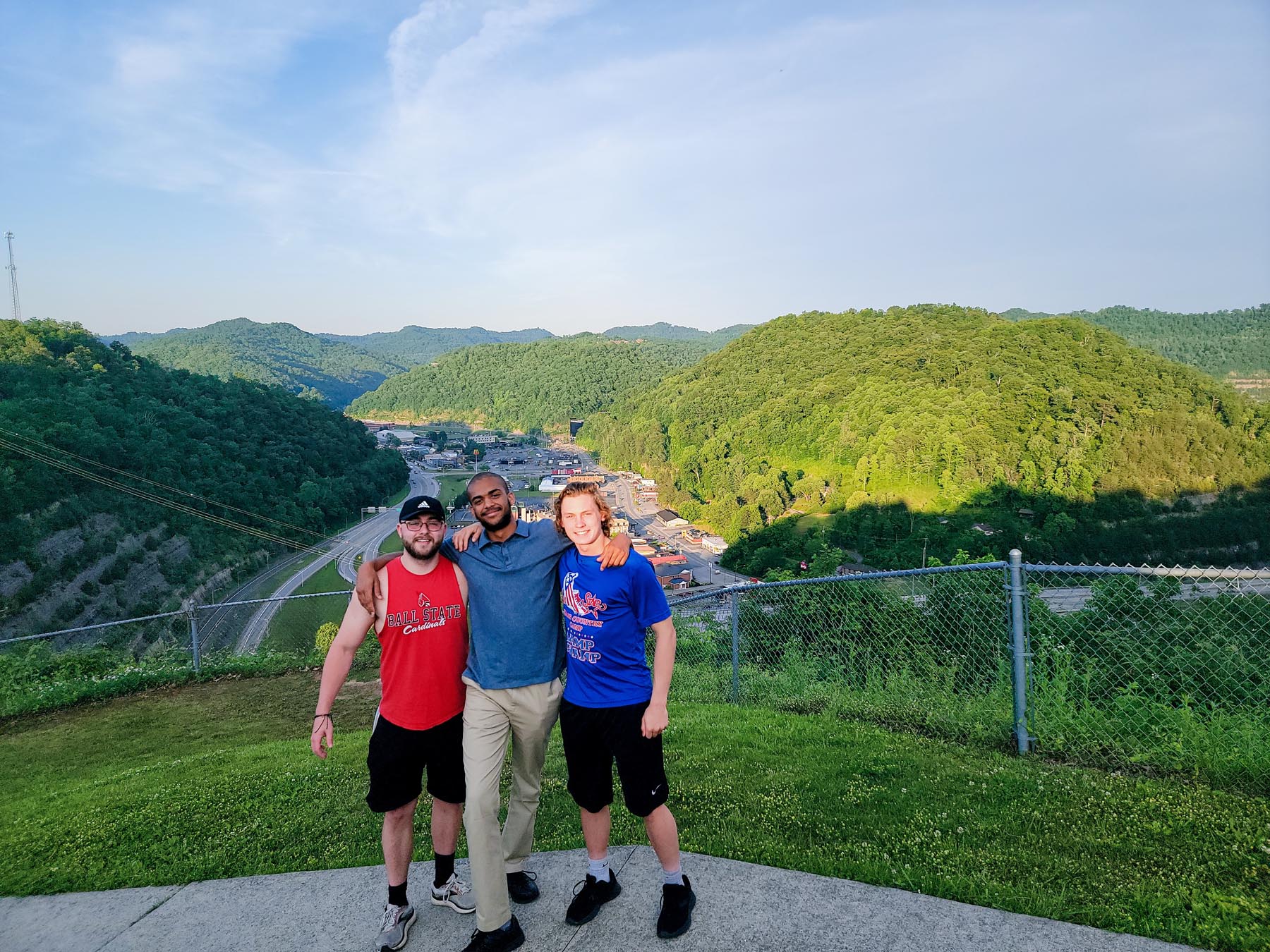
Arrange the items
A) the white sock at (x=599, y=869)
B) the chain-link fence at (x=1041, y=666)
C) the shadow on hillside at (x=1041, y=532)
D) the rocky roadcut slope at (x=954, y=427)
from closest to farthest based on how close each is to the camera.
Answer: the white sock at (x=599, y=869), the chain-link fence at (x=1041, y=666), the shadow on hillside at (x=1041, y=532), the rocky roadcut slope at (x=954, y=427)

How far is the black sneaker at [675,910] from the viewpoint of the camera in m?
2.70

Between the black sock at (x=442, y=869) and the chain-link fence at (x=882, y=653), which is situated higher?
the black sock at (x=442, y=869)

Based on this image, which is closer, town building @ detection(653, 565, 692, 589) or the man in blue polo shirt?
the man in blue polo shirt

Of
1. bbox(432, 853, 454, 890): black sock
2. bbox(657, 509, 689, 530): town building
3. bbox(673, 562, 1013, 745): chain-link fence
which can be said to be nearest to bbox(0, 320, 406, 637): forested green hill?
A: bbox(657, 509, 689, 530): town building

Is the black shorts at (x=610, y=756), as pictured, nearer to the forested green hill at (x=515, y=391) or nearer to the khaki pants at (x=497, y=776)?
the khaki pants at (x=497, y=776)

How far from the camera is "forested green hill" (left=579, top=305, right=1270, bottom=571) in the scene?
69.9 meters

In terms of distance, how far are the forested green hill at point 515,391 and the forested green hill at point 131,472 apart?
101830mm

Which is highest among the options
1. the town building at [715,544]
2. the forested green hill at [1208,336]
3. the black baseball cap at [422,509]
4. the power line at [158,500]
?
the forested green hill at [1208,336]

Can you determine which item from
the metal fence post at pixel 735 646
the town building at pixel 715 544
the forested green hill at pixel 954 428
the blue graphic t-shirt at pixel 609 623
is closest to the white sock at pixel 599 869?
the blue graphic t-shirt at pixel 609 623

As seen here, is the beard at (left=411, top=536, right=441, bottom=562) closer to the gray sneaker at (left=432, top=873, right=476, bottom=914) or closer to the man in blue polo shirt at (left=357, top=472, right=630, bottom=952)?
the man in blue polo shirt at (left=357, top=472, right=630, bottom=952)

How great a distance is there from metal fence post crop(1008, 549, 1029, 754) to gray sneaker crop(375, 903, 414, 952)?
342 centimetres

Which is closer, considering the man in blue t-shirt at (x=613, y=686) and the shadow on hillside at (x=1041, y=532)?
the man in blue t-shirt at (x=613, y=686)

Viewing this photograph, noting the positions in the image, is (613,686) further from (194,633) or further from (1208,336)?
(1208,336)

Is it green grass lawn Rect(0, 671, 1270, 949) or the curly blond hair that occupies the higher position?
the curly blond hair
